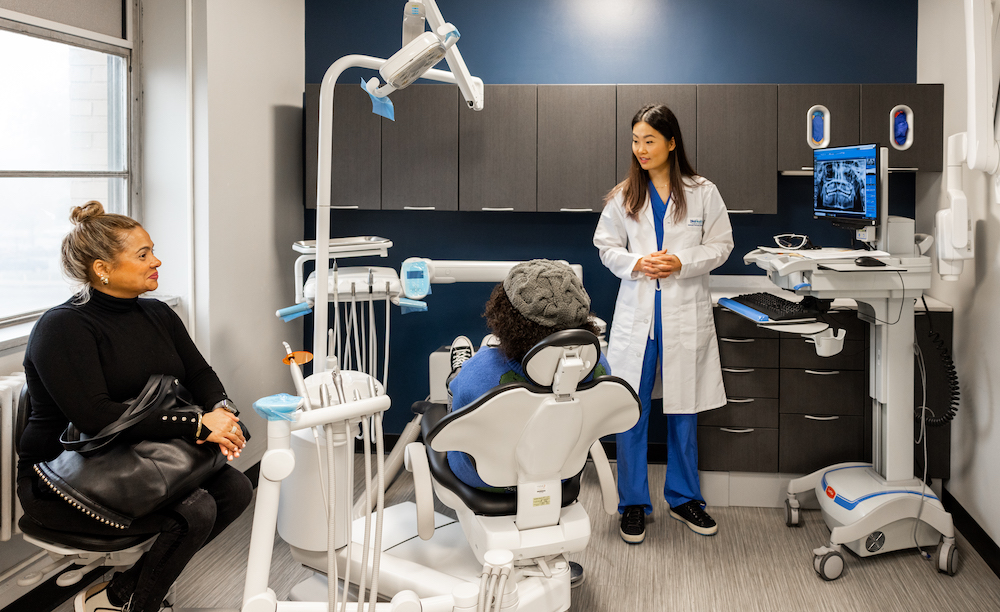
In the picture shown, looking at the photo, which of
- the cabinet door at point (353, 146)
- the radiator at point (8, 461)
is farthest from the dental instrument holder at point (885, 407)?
the radiator at point (8, 461)

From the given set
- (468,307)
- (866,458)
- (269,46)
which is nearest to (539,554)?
(866,458)

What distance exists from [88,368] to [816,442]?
2.66 meters

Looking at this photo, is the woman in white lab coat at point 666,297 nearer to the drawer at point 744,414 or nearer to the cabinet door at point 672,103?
the drawer at point 744,414

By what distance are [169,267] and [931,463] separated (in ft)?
10.1

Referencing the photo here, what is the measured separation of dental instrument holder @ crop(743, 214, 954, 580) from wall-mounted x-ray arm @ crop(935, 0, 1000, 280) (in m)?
0.11

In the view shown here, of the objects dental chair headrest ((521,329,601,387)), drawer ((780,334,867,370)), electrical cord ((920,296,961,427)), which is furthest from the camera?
drawer ((780,334,867,370))

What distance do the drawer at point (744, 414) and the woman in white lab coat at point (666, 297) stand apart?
17 centimetres

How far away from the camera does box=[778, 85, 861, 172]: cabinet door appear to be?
346cm

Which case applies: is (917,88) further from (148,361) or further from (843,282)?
(148,361)

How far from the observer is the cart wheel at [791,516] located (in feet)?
10.3

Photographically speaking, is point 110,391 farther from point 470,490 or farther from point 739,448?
point 739,448

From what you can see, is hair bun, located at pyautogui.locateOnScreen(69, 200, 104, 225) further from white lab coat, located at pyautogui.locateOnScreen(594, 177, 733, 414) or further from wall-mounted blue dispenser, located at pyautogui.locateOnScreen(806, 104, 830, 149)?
wall-mounted blue dispenser, located at pyautogui.locateOnScreen(806, 104, 830, 149)

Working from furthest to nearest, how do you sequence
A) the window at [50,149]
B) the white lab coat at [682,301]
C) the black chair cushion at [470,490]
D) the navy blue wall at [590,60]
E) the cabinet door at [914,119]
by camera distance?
1. the navy blue wall at [590,60]
2. the cabinet door at [914,119]
3. the white lab coat at [682,301]
4. the window at [50,149]
5. the black chair cushion at [470,490]

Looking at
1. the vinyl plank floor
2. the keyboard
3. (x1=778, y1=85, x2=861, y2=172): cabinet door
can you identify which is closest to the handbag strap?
the vinyl plank floor
